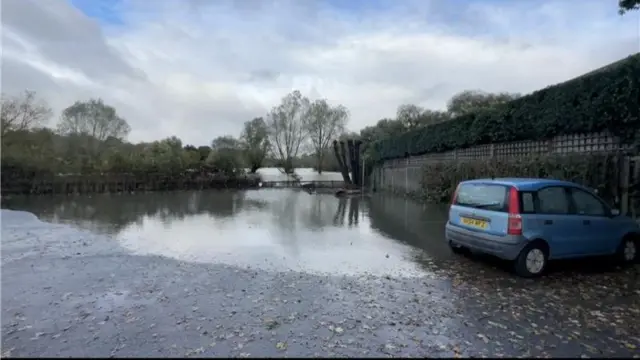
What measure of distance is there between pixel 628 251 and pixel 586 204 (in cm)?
120

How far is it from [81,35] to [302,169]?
34.0m

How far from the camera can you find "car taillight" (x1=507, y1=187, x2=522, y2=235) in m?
4.96

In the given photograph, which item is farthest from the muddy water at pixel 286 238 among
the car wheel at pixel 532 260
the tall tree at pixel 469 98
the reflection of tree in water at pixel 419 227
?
the tall tree at pixel 469 98

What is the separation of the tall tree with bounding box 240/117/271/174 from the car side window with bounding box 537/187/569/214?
34.4m

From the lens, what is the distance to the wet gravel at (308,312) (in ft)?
9.93

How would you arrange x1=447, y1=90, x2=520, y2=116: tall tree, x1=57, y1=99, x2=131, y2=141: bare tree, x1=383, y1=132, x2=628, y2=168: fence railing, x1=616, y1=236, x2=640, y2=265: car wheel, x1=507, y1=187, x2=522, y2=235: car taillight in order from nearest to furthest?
x1=507, y1=187, x2=522, y2=235: car taillight → x1=616, y1=236, x2=640, y2=265: car wheel → x1=383, y1=132, x2=628, y2=168: fence railing → x1=57, y1=99, x2=131, y2=141: bare tree → x1=447, y1=90, x2=520, y2=116: tall tree

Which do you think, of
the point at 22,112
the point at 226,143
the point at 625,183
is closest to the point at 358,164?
the point at 226,143

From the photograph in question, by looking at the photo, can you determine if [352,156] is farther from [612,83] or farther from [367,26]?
[612,83]

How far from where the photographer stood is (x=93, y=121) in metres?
31.0

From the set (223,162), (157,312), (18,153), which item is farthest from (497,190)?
(223,162)

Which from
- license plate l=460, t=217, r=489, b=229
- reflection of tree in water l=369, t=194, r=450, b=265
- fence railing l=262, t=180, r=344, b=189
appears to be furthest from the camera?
fence railing l=262, t=180, r=344, b=189

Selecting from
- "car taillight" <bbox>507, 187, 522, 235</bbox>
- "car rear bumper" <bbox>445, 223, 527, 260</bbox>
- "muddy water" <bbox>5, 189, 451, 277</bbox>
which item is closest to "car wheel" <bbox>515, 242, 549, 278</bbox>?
"car rear bumper" <bbox>445, 223, 527, 260</bbox>

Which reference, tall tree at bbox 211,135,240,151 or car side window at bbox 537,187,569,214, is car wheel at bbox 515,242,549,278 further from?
tall tree at bbox 211,135,240,151

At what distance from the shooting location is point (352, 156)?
103 feet
